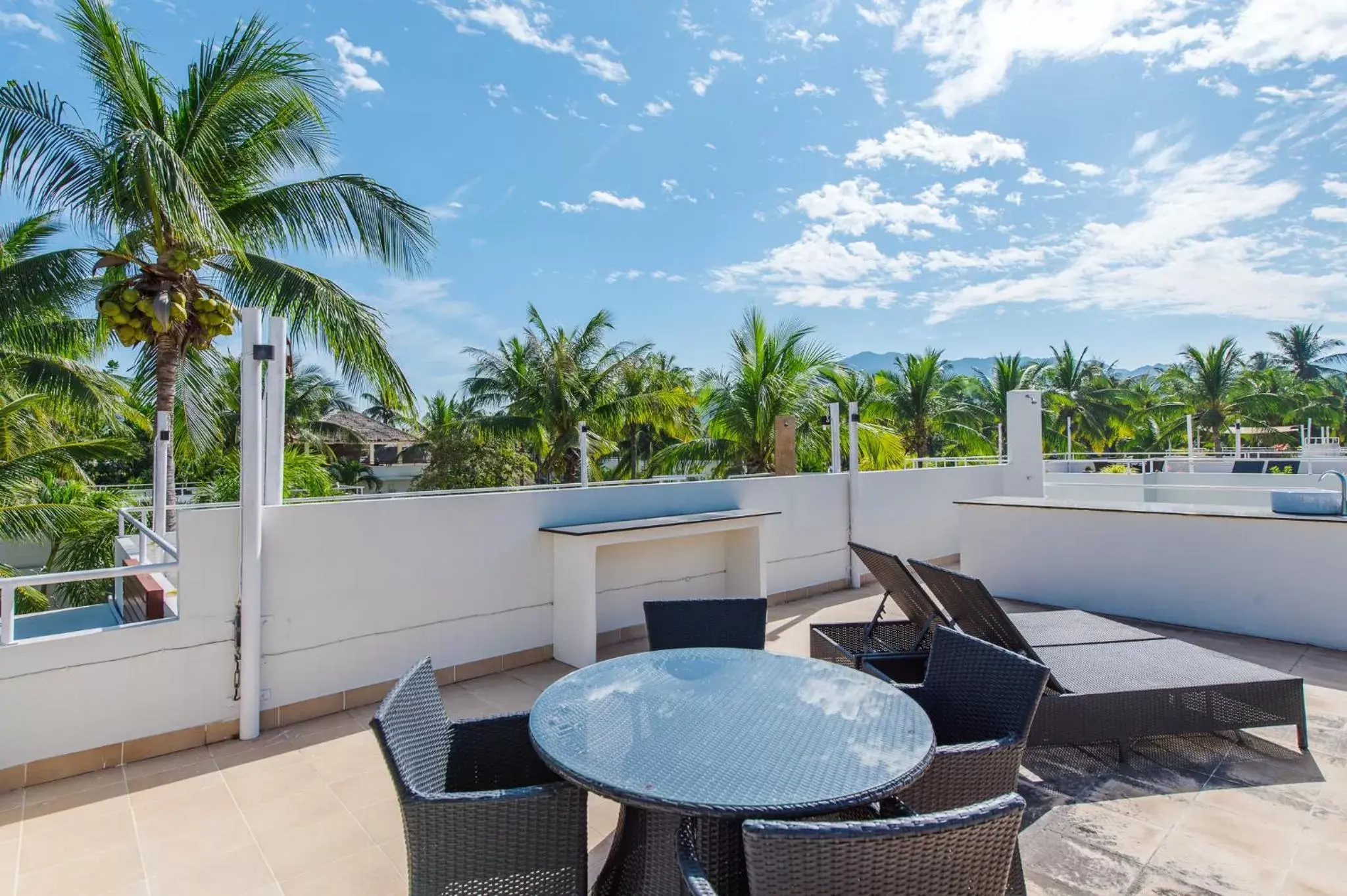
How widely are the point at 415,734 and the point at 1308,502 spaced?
25.1 feet

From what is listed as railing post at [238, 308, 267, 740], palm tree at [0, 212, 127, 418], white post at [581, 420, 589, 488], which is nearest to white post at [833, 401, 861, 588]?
white post at [581, 420, 589, 488]

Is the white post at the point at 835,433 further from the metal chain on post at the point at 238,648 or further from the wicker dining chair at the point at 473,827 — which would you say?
the wicker dining chair at the point at 473,827

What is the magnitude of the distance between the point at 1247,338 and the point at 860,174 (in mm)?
28097

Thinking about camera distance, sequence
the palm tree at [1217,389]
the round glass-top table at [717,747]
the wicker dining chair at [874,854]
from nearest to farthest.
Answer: the wicker dining chair at [874,854] < the round glass-top table at [717,747] < the palm tree at [1217,389]

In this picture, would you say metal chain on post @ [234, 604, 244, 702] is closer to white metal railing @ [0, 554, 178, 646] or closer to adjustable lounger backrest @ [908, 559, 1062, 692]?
white metal railing @ [0, 554, 178, 646]

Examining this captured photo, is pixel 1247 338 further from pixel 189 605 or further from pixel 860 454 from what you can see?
pixel 189 605

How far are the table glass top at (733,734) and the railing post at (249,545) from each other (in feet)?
8.54

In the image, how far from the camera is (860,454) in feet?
43.4

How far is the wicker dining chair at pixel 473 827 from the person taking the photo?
74.9 inches

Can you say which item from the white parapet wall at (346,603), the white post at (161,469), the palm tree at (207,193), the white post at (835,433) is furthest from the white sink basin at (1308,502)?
the white post at (161,469)

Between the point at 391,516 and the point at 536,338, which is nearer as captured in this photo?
the point at 391,516

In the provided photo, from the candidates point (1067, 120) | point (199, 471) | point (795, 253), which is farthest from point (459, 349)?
point (1067, 120)

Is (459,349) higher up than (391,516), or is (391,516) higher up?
(459,349)

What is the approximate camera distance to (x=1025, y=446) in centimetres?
916
